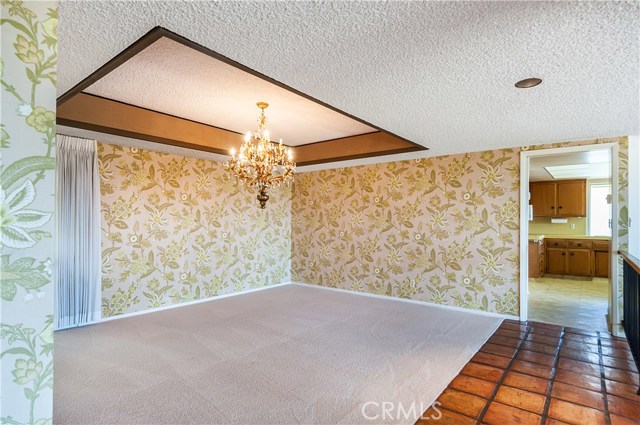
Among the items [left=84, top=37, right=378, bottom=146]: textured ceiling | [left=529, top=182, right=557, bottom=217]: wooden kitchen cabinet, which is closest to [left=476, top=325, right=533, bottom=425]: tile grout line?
[left=84, top=37, right=378, bottom=146]: textured ceiling

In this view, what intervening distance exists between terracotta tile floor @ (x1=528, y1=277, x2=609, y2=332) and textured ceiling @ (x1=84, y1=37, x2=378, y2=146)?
11.2 feet

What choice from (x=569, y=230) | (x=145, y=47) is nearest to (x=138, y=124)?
(x=145, y=47)

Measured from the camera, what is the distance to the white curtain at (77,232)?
145 inches

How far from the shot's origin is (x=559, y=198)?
736cm

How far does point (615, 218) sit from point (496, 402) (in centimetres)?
277

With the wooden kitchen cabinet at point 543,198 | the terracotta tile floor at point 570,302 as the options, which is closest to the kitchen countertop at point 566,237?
the wooden kitchen cabinet at point 543,198

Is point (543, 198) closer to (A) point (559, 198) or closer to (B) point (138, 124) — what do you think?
(A) point (559, 198)

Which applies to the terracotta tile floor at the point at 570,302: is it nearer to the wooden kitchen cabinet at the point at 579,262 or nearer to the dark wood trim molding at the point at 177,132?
the wooden kitchen cabinet at the point at 579,262

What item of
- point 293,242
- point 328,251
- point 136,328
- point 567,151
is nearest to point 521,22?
point 567,151

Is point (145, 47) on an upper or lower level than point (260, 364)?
upper

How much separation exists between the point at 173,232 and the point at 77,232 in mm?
1157

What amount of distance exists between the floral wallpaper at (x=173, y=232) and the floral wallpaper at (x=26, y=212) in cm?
373

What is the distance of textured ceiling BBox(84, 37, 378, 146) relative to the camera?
249 cm

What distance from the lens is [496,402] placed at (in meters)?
2.24
